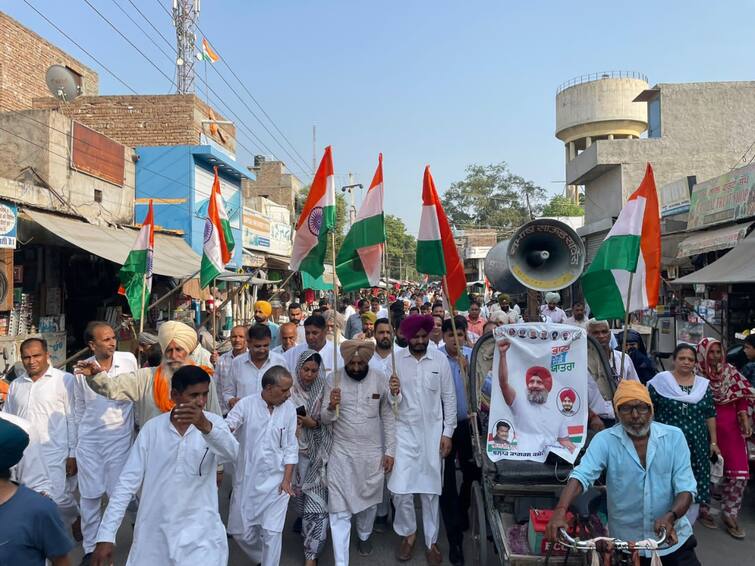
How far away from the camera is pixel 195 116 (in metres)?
18.0

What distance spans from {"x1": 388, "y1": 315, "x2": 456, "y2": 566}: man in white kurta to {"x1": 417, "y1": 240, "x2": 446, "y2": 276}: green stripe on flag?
1.57ft

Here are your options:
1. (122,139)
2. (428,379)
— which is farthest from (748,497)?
(122,139)

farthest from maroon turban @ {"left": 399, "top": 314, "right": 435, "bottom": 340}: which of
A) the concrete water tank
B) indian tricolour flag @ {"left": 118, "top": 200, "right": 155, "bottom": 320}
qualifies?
the concrete water tank

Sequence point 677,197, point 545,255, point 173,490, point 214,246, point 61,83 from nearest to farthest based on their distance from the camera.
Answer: point 173,490, point 545,255, point 214,246, point 677,197, point 61,83

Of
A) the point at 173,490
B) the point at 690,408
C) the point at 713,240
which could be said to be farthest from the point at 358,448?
the point at 713,240

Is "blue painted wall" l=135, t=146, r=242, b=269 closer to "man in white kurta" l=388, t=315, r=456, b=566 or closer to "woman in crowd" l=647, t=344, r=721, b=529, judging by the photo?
"man in white kurta" l=388, t=315, r=456, b=566

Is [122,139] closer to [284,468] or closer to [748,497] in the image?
[284,468]

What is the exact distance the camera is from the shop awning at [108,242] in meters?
9.17

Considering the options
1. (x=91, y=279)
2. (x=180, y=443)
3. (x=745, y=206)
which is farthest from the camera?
(x=91, y=279)

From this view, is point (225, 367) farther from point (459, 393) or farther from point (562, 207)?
point (562, 207)

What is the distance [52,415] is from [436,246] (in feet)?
10.5

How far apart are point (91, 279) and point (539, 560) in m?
11.2

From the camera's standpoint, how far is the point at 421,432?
4688 millimetres

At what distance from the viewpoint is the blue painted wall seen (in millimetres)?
16250
